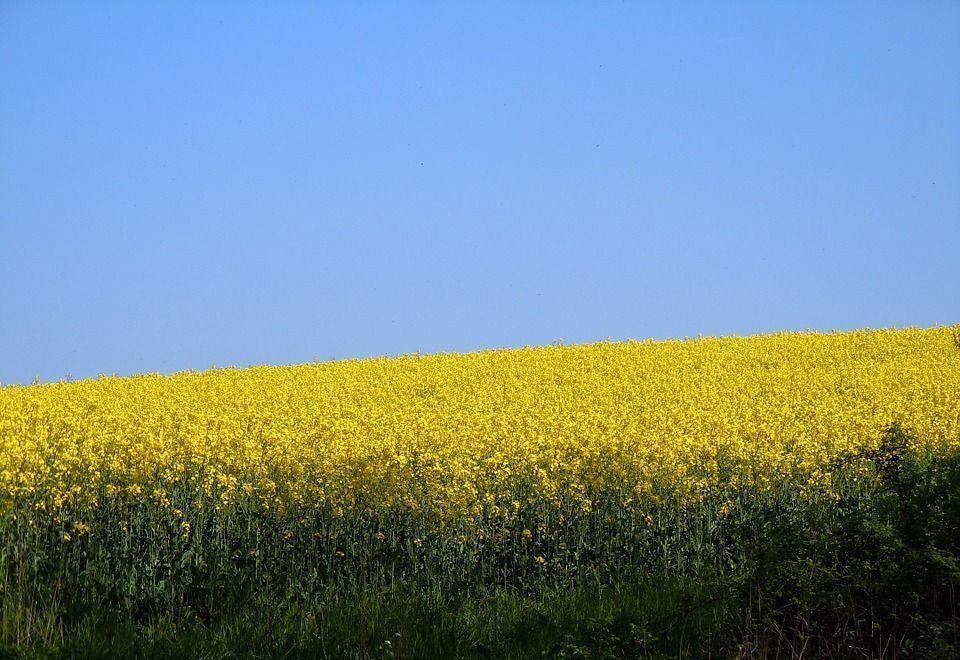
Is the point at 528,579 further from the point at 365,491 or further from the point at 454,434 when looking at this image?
the point at 454,434

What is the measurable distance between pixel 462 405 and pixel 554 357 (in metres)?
11.7

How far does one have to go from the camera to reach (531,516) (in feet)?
37.2

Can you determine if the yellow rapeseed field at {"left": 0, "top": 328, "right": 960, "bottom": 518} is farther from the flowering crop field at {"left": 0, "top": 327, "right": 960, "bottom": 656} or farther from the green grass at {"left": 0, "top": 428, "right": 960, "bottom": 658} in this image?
the green grass at {"left": 0, "top": 428, "right": 960, "bottom": 658}

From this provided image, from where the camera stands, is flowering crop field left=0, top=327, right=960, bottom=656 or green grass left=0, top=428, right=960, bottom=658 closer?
green grass left=0, top=428, right=960, bottom=658

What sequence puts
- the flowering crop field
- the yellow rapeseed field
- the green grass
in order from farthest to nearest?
the yellow rapeseed field, the flowering crop field, the green grass

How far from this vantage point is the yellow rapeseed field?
11.5 m

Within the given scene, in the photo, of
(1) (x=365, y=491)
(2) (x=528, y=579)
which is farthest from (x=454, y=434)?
(2) (x=528, y=579)

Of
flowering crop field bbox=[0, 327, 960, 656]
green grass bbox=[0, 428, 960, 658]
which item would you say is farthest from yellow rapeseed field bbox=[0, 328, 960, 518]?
green grass bbox=[0, 428, 960, 658]

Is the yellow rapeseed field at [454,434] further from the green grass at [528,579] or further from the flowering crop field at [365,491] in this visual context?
the green grass at [528,579]

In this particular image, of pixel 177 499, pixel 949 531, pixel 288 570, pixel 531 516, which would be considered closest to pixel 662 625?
pixel 949 531

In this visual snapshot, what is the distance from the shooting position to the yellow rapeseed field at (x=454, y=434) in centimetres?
1153

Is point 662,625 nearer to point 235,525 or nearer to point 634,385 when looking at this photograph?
point 235,525

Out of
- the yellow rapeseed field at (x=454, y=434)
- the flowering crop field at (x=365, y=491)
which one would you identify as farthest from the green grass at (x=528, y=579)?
the yellow rapeseed field at (x=454, y=434)

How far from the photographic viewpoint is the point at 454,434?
13922 millimetres
